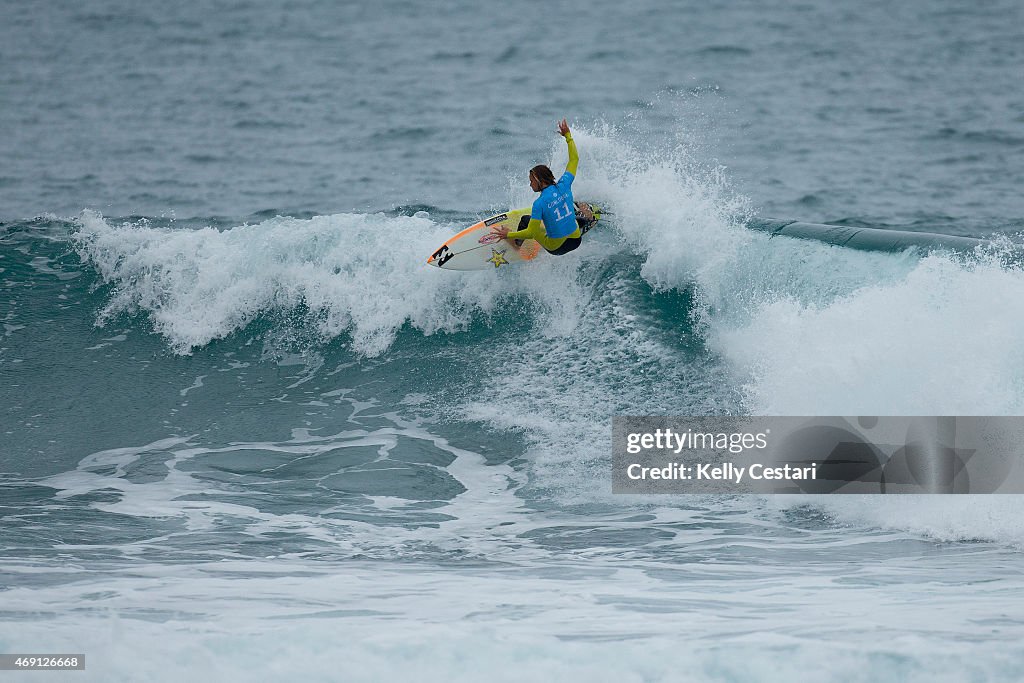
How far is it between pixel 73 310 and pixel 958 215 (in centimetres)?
1195

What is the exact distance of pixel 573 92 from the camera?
25.2 meters

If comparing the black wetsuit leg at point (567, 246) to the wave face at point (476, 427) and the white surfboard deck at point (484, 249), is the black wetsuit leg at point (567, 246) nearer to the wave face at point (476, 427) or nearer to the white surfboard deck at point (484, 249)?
the white surfboard deck at point (484, 249)

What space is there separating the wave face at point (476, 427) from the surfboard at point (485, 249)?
0.28 metres

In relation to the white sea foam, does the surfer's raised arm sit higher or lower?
higher

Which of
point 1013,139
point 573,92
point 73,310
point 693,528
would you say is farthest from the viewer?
point 573,92

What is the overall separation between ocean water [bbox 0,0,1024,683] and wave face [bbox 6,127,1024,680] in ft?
0.12

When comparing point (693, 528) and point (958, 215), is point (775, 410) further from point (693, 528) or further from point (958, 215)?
point (958, 215)

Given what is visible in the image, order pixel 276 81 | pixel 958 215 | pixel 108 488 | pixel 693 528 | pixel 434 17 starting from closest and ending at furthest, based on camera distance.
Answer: pixel 693 528 → pixel 108 488 → pixel 958 215 → pixel 276 81 → pixel 434 17

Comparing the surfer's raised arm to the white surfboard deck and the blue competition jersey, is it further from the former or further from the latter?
the white surfboard deck

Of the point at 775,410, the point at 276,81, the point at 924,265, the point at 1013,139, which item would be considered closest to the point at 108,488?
the point at 775,410

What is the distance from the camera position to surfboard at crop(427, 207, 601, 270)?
12070 millimetres

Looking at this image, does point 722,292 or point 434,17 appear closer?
point 722,292

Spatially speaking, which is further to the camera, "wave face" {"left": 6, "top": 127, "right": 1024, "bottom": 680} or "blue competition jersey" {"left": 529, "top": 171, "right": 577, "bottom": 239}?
"blue competition jersey" {"left": 529, "top": 171, "right": 577, "bottom": 239}

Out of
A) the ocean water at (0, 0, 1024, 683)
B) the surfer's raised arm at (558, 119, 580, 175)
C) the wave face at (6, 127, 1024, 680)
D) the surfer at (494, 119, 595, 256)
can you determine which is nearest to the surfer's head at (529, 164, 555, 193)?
the surfer at (494, 119, 595, 256)
